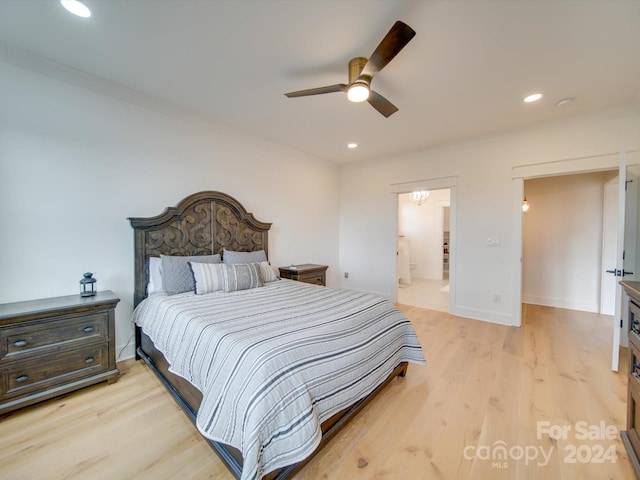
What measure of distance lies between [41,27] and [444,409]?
13.2 ft

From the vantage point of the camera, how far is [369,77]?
1884 millimetres

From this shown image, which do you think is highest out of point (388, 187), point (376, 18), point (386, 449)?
point (376, 18)

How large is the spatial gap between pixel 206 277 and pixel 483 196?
3931mm

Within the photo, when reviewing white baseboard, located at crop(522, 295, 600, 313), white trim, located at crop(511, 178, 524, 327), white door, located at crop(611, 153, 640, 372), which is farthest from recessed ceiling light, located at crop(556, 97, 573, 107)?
white baseboard, located at crop(522, 295, 600, 313)

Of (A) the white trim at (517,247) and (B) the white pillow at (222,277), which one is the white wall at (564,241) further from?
(B) the white pillow at (222,277)

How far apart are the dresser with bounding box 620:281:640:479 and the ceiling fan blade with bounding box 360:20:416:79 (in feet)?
6.55

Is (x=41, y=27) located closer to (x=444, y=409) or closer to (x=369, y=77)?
(x=369, y=77)

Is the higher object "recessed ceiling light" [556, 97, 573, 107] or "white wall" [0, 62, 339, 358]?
"recessed ceiling light" [556, 97, 573, 107]

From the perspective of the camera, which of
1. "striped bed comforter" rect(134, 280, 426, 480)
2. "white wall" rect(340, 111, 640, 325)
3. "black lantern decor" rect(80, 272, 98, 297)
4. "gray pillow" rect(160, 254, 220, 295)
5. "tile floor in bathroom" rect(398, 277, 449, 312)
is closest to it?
"striped bed comforter" rect(134, 280, 426, 480)

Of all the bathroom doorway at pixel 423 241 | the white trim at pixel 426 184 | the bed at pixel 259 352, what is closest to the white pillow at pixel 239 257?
the bed at pixel 259 352

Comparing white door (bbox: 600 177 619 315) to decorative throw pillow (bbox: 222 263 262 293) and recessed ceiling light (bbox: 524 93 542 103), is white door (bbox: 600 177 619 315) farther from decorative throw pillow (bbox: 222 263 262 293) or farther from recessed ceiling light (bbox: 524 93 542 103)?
decorative throw pillow (bbox: 222 263 262 293)

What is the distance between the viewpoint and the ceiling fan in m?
1.47

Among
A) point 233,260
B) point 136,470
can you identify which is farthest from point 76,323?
point 233,260

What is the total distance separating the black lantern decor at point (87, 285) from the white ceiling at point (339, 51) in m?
1.82
